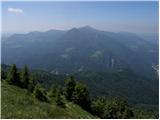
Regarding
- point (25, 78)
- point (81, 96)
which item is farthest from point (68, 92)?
point (25, 78)

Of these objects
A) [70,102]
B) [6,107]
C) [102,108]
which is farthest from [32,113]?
[102,108]

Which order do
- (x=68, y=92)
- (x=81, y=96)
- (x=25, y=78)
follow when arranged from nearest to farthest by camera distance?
(x=25, y=78) < (x=81, y=96) < (x=68, y=92)

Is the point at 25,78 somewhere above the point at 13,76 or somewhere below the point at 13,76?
below

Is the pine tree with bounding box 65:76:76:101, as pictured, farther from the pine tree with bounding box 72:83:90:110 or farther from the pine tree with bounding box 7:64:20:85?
the pine tree with bounding box 7:64:20:85

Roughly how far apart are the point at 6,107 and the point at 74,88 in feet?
145

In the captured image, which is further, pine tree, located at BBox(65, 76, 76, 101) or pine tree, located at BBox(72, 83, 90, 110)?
pine tree, located at BBox(65, 76, 76, 101)

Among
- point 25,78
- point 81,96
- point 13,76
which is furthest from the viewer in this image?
point 81,96

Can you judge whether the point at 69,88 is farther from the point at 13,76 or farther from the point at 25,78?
the point at 13,76

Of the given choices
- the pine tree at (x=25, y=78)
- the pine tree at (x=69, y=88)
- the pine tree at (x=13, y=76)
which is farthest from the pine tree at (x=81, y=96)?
the pine tree at (x=13, y=76)

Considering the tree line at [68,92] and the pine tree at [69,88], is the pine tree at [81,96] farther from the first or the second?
the pine tree at [69,88]

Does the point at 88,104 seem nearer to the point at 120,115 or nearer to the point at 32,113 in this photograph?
the point at 120,115

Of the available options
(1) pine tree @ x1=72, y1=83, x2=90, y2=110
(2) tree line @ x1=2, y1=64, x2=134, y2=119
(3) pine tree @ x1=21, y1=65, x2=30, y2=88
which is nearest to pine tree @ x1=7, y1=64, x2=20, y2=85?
(2) tree line @ x1=2, y1=64, x2=134, y2=119

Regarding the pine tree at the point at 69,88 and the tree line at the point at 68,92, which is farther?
A: the pine tree at the point at 69,88

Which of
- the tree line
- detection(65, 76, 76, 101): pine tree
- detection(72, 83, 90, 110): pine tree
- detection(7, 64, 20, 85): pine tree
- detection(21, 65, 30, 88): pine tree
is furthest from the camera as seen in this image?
detection(65, 76, 76, 101): pine tree
